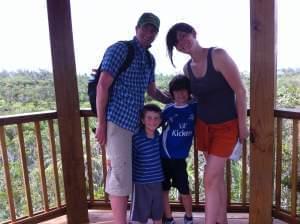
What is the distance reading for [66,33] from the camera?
226 cm

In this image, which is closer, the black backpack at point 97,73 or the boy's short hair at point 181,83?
the black backpack at point 97,73

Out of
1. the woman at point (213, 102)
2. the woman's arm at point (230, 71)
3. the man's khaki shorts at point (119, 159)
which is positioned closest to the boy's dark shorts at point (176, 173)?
the woman at point (213, 102)

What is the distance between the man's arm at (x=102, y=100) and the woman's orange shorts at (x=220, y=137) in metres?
0.63

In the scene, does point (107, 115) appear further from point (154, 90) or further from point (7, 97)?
point (7, 97)

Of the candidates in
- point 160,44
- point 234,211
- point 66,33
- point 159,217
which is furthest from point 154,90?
point 234,211

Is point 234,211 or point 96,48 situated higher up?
point 96,48

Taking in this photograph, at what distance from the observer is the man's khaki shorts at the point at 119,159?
1.95 meters

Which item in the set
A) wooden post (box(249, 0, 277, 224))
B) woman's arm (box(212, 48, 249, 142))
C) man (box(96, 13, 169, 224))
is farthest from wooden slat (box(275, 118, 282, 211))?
man (box(96, 13, 169, 224))

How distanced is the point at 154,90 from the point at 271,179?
3.36 feet

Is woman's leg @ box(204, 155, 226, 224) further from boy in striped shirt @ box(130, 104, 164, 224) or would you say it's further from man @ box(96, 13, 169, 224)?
man @ box(96, 13, 169, 224)

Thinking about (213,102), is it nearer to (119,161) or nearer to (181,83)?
(181,83)

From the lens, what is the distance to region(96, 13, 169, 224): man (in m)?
1.85

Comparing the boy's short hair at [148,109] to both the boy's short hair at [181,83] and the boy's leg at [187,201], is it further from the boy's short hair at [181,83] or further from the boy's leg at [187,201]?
the boy's leg at [187,201]

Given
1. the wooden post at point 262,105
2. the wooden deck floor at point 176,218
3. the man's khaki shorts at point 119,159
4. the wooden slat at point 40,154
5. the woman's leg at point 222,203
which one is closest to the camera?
the man's khaki shorts at point 119,159
